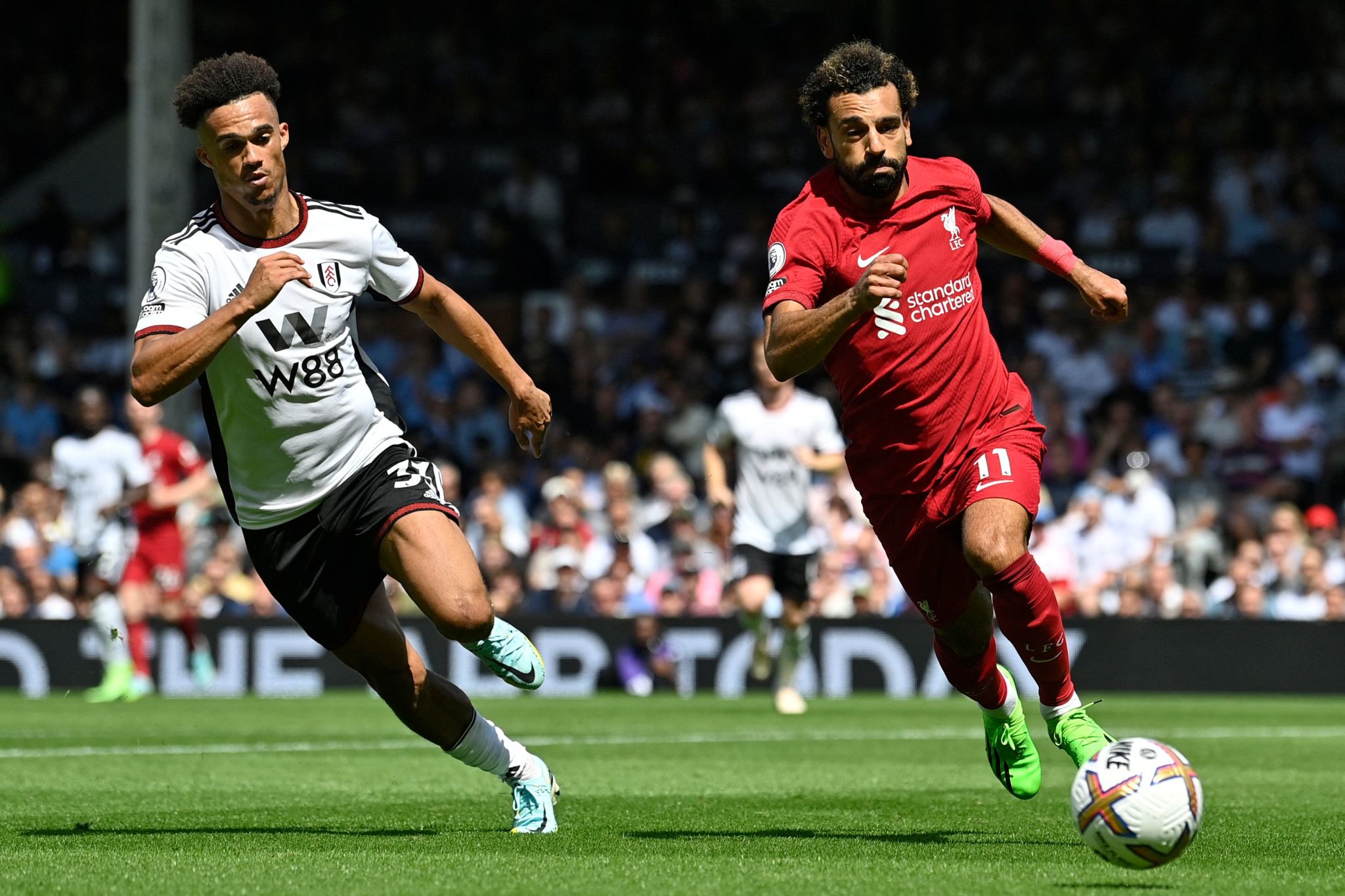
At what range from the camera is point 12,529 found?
19.0 metres

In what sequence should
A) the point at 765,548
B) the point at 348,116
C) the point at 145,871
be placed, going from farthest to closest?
1. the point at 348,116
2. the point at 765,548
3. the point at 145,871

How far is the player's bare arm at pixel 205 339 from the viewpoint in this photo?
600cm

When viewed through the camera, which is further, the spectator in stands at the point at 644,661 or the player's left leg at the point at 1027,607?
the spectator in stands at the point at 644,661

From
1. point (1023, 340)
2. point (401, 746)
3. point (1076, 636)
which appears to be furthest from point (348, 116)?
point (401, 746)

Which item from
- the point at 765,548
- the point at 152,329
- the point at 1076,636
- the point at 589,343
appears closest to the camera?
the point at 152,329

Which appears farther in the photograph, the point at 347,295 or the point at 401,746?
the point at 401,746

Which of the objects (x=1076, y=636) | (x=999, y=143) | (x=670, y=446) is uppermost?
(x=999, y=143)

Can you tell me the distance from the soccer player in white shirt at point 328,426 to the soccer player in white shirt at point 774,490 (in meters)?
7.54

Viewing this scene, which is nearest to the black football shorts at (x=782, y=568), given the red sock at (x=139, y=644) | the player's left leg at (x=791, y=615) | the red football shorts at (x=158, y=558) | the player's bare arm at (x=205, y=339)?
the player's left leg at (x=791, y=615)

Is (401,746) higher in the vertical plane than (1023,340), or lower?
lower

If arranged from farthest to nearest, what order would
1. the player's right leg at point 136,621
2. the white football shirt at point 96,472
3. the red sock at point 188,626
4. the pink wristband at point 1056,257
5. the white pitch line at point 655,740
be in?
the white football shirt at point 96,472
the red sock at point 188,626
the player's right leg at point 136,621
the white pitch line at point 655,740
the pink wristband at point 1056,257

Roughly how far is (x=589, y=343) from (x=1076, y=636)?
692 centimetres

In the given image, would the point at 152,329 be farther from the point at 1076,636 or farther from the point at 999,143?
the point at 999,143

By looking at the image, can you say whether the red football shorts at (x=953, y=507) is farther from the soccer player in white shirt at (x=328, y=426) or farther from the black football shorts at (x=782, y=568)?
the black football shorts at (x=782, y=568)
